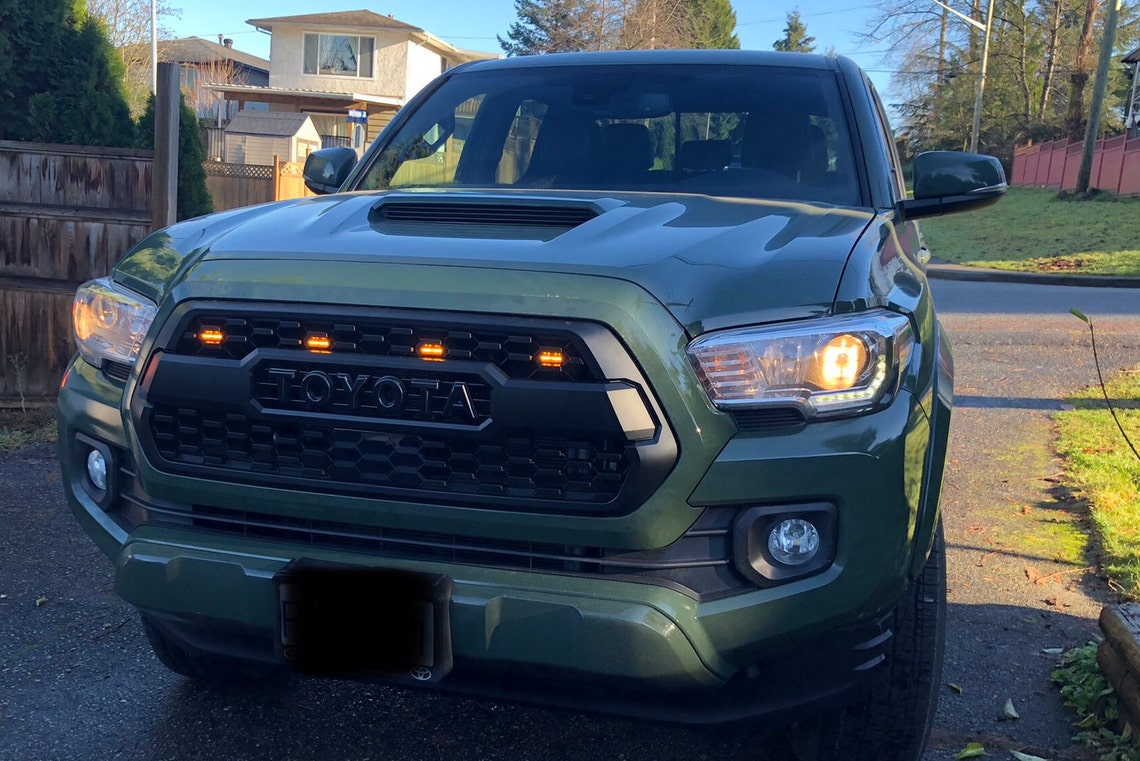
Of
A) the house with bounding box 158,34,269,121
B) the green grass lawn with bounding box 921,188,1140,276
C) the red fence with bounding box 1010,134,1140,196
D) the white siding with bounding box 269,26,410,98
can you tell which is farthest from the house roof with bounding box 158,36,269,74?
the green grass lawn with bounding box 921,188,1140,276

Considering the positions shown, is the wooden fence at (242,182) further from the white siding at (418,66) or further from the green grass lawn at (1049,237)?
the white siding at (418,66)

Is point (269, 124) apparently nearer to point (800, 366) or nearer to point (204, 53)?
point (800, 366)

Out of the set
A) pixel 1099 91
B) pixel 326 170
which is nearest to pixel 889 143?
pixel 326 170

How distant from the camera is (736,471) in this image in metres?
2.08

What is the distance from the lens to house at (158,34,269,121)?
166 ft

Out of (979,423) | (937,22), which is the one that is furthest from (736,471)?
(937,22)

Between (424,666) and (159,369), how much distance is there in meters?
0.83

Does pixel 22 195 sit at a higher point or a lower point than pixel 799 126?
lower

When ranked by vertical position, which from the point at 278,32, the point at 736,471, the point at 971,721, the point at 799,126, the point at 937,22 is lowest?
the point at 971,721

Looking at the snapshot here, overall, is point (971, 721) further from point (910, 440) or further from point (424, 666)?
point (424, 666)

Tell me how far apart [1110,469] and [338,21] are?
43.6 meters

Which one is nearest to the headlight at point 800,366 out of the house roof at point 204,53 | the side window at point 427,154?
the side window at point 427,154

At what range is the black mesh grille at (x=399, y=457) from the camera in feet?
6.97

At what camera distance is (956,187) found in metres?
3.27
